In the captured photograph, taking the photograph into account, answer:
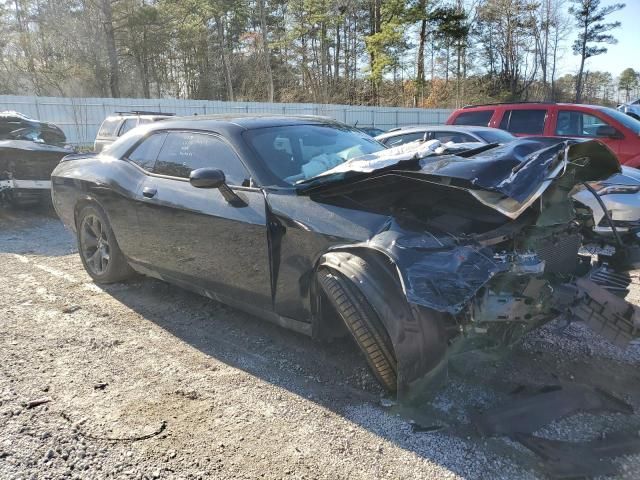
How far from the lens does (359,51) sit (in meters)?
41.5

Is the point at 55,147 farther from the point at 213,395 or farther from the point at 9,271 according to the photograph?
the point at 213,395

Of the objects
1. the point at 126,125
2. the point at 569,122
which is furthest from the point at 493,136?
the point at 126,125

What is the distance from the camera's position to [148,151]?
4316mm

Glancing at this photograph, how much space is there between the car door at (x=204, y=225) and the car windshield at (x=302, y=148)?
0.21 meters

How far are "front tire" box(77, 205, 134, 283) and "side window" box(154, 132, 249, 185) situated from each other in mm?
979

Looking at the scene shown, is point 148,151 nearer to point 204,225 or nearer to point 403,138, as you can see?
point 204,225

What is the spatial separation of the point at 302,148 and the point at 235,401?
1.85 m

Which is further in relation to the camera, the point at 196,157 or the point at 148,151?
the point at 148,151

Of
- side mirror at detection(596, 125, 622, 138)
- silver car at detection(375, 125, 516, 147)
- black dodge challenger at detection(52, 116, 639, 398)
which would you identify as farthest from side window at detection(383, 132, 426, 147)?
black dodge challenger at detection(52, 116, 639, 398)

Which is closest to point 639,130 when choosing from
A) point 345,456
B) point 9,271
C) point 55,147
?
point 345,456

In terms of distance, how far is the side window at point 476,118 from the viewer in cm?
A: 897

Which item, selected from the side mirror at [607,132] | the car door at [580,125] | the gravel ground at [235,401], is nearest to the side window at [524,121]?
the car door at [580,125]

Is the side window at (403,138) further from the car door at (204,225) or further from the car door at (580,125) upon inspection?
the car door at (204,225)

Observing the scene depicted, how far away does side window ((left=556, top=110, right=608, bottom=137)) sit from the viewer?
7.91 m
